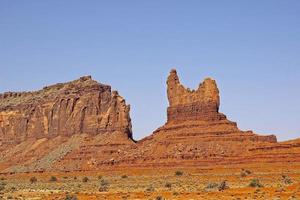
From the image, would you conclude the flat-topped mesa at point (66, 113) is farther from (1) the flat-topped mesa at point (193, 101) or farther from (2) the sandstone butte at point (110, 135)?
(1) the flat-topped mesa at point (193, 101)

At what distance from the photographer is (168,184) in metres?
59.8

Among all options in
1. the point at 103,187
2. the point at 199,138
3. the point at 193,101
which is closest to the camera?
the point at 103,187

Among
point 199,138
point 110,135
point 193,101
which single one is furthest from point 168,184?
point 110,135

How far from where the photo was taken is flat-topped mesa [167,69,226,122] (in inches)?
4407

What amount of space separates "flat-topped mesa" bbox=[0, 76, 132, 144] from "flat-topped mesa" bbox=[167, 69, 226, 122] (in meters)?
11.0

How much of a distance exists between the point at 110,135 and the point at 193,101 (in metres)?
18.0

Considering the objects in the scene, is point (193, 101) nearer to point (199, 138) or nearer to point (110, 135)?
point (199, 138)

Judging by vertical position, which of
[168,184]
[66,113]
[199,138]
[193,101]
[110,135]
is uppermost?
[193,101]

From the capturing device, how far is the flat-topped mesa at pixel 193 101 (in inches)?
4407

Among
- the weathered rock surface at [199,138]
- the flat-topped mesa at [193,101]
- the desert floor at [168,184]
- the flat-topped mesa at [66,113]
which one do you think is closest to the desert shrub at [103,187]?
the desert floor at [168,184]

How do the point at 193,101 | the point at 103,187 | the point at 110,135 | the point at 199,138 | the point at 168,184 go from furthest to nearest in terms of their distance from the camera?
the point at 110,135 < the point at 193,101 < the point at 199,138 < the point at 103,187 < the point at 168,184

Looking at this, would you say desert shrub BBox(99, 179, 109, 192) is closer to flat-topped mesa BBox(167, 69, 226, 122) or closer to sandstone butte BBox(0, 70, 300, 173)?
sandstone butte BBox(0, 70, 300, 173)

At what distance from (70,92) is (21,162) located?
62.5ft

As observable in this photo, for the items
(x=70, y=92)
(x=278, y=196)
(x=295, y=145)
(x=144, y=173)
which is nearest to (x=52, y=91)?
(x=70, y=92)
